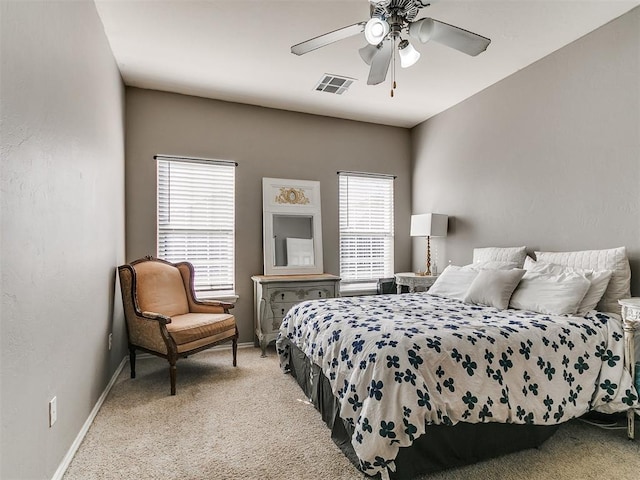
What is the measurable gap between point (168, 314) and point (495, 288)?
115 inches

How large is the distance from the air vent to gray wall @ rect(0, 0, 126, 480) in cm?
197

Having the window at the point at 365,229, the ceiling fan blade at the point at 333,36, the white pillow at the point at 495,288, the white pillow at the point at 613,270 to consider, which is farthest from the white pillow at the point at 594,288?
the window at the point at 365,229

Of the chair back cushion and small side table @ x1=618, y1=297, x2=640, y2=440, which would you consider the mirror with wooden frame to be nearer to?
the chair back cushion

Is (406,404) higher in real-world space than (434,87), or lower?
lower

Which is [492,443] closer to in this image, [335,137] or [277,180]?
[277,180]

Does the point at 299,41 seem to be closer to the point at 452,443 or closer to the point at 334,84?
the point at 334,84

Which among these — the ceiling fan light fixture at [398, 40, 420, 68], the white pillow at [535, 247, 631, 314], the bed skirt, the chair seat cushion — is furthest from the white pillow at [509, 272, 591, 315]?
the chair seat cushion

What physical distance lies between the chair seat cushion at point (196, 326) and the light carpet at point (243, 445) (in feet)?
1.37

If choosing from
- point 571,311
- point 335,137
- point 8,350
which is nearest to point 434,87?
point 335,137

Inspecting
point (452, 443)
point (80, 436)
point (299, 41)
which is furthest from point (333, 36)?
point (80, 436)

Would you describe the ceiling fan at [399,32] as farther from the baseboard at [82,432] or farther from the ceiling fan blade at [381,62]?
the baseboard at [82,432]

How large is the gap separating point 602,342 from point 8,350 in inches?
122

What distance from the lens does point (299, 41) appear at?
3061 millimetres

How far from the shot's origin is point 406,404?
5.68 feet
